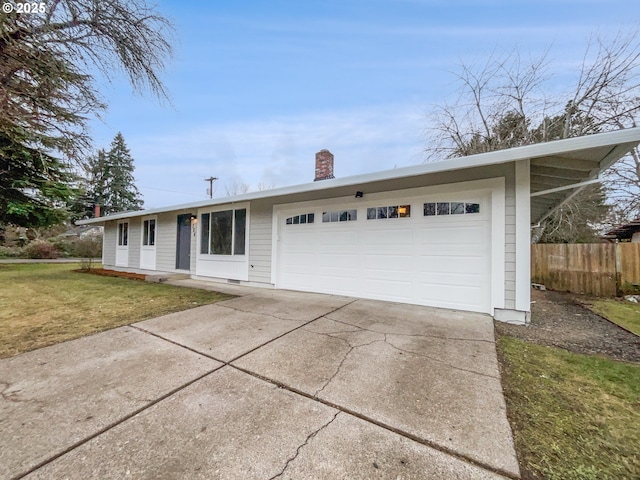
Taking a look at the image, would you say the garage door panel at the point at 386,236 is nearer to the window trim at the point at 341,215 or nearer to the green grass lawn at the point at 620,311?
the window trim at the point at 341,215

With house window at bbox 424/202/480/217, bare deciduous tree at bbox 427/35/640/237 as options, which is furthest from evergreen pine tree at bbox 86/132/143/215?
house window at bbox 424/202/480/217

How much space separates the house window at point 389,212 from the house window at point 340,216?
37cm

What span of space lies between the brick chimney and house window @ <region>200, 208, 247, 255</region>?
8.13ft

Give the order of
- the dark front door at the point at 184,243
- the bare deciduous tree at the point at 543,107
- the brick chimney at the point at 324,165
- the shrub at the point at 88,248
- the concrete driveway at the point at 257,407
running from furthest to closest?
the shrub at the point at 88,248, the dark front door at the point at 184,243, the bare deciduous tree at the point at 543,107, the brick chimney at the point at 324,165, the concrete driveway at the point at 257,407

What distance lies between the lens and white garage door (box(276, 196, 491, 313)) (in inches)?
181

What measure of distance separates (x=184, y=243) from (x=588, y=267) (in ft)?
42.6

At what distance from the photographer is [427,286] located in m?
5.00

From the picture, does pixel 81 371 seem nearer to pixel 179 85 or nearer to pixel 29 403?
pixel 29 403

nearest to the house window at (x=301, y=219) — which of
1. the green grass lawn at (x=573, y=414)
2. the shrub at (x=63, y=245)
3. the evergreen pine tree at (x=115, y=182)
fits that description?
the green grass lawn at (x=573, y=414)

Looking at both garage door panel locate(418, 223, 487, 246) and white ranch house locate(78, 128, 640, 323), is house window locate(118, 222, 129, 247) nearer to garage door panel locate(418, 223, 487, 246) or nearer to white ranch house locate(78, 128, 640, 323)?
white ranch house locate(78, 128, 640, 323)

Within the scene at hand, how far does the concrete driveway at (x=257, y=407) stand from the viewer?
4.74ft

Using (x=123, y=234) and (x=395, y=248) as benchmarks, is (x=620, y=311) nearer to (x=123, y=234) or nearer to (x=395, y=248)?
(x=395, y=248)

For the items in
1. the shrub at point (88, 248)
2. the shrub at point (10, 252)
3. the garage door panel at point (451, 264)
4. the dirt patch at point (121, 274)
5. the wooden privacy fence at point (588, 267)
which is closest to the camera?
the garage door panel at point (451, 264)

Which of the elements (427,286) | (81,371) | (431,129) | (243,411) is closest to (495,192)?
(427,286)
